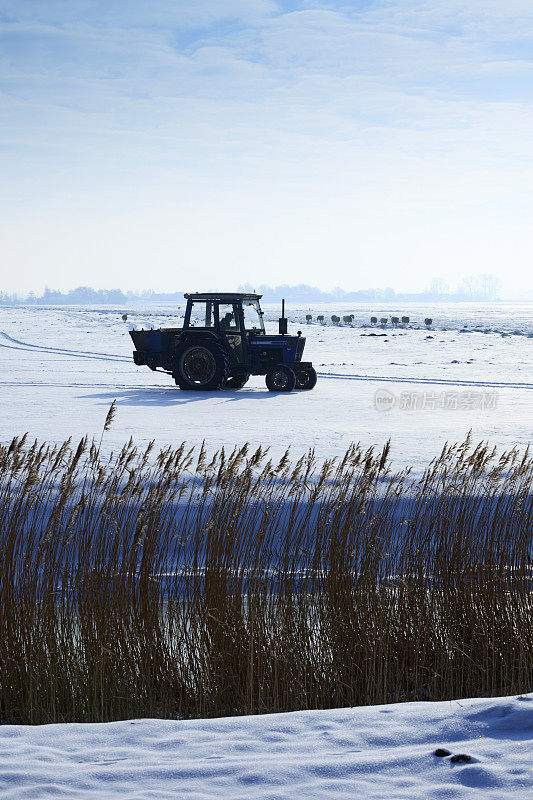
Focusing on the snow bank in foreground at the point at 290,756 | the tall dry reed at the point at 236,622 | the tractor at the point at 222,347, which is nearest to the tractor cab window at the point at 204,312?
the tractor at the point at 222,347

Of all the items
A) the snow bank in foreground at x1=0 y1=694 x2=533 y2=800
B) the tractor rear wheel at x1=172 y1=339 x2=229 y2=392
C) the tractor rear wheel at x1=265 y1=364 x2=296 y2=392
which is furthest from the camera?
the tractor rear wheel at x1=265 y1=364 x2=296 y2=392

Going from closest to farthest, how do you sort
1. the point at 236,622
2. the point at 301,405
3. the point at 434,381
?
the point at 236,622
the point at 301,405
the point at 434,381

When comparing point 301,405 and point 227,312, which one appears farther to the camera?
point 227,312

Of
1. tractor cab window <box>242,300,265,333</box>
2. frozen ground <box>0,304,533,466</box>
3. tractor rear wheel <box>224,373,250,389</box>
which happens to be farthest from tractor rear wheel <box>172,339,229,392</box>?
tractor rear wheel <box>224,373,250,389</box>

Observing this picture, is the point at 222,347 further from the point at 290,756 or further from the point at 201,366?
the point at 290,756

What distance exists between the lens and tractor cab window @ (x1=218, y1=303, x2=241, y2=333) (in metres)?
14.5

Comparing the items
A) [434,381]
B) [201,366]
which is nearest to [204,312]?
[201,366]

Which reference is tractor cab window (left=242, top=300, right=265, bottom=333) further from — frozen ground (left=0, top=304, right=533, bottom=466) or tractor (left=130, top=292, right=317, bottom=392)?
frozen ground (left=0, top=304, right=533, bottom=466)

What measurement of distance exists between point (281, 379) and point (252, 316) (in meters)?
1.30

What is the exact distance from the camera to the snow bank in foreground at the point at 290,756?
280cm

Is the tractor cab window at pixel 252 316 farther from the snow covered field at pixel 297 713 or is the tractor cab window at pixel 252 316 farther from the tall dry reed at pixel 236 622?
the tall dry reed at pixel 236 622

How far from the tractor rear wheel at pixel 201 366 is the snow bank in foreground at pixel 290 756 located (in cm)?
1136

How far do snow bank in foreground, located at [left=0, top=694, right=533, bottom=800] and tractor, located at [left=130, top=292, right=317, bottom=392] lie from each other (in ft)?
36.1

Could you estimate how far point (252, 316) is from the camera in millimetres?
14758
